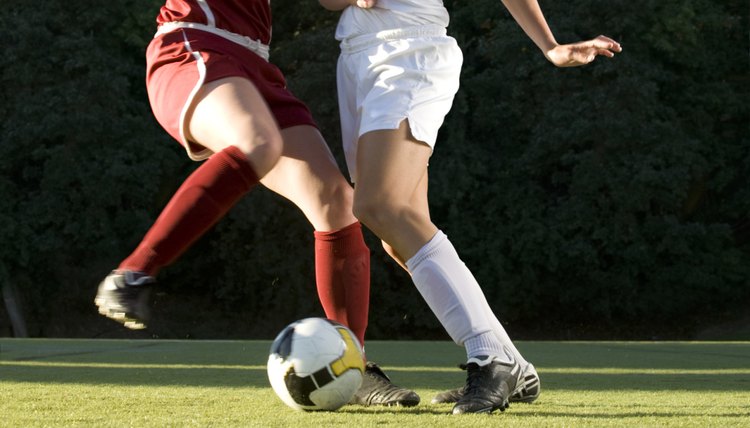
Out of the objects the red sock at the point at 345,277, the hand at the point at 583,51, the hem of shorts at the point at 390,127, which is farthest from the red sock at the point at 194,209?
the hand at the point at 583,51

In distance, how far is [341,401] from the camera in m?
3.69

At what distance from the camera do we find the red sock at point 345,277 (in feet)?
13.6

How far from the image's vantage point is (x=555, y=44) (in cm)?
423

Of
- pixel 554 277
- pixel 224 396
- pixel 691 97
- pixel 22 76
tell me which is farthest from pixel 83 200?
pixel 224 396

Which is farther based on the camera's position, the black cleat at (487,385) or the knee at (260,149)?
the black cleat at (487,385)

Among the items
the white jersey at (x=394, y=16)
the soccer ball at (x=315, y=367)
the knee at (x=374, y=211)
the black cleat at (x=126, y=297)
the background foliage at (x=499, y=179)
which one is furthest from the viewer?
the background foliage at (x=499, y=179)

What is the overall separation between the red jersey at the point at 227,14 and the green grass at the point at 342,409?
4.17ft

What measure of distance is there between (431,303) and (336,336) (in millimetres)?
401

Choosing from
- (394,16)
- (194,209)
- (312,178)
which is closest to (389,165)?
(312,178)

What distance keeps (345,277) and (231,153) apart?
0.97 m

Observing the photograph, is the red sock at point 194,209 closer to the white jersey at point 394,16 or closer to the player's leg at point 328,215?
the player's leg at point 328,215

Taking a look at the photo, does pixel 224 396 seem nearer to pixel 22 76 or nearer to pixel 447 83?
pixel 447 83

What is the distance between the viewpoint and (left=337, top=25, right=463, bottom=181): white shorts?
3975 millimetres

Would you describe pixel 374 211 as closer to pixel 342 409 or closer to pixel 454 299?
pixel 454 299
